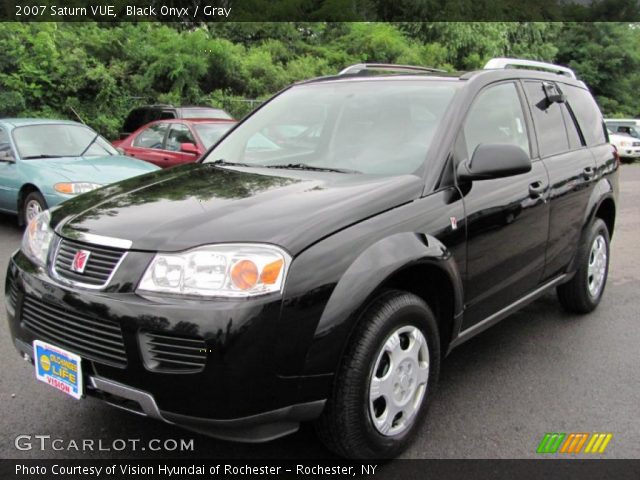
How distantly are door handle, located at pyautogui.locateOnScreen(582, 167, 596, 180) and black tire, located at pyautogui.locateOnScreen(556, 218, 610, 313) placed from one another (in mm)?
Answer: 378

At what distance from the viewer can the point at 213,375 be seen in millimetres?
2207

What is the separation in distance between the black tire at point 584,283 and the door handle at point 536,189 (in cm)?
93

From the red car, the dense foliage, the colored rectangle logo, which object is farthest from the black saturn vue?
the dense foliage

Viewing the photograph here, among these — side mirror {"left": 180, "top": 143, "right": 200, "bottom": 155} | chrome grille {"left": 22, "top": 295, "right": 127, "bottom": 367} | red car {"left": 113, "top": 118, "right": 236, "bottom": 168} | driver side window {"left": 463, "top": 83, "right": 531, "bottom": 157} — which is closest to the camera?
chrome grille {"left": 22, "top": 295, "right": 127, "bottom": 367}

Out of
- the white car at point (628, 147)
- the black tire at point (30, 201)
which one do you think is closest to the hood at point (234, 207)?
the black tire at point (30, 201)

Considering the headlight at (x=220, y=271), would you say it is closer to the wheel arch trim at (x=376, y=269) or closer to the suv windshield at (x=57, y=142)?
the wheel arch trim at (x=376, y=269)

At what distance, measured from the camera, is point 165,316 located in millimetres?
2223

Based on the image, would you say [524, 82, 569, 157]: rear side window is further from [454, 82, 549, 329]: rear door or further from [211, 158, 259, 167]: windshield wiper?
[211, 158, 259, 167]: windshield wiper

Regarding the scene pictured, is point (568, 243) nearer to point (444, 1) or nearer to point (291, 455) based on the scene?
point (291, 455)

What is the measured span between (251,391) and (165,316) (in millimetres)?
418

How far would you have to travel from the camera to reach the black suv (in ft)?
42.5

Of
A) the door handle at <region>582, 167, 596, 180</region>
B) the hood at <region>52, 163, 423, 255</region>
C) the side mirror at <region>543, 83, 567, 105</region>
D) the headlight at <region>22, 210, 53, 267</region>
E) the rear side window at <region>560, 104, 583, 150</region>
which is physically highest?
the side mirror at <region>543, 83, 567, 105</region>

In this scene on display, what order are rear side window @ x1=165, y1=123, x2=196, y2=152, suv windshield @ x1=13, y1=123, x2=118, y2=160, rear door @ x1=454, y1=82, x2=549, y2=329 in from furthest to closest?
rear side window @ x1=165, y1=123, x2=196, y2=152 < suv windshield @ x1=13, y1=123, x2=118, y2=160 < rear door @ x1=454, y1=82, x2=549, y2=329

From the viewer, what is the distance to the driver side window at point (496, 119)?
133 inches
